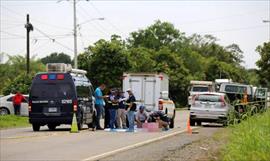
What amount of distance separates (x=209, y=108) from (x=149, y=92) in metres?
2.99

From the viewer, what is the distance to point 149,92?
100 ft

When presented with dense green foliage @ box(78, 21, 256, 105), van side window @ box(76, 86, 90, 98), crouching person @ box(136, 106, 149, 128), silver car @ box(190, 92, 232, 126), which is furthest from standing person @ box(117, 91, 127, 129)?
dense green foliage @ box(78, 21, 256, 105)

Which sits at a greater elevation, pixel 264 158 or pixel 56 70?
pixel 56 70

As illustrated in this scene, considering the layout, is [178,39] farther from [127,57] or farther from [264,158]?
[264,158]

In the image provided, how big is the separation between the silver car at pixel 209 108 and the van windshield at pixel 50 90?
7.80 m

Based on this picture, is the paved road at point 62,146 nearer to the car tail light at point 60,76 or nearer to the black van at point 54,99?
the black van at point 54,99

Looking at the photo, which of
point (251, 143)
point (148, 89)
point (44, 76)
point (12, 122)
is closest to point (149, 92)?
point (148, 89)

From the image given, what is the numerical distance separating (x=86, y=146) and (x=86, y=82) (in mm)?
9948

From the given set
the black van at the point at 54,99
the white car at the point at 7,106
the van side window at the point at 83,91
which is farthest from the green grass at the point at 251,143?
the white car at the point at 7,106

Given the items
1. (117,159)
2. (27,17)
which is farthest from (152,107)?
(27,17)

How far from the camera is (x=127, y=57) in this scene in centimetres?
6050

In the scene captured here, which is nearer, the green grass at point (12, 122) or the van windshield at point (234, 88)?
the green grass at point (12, 122)

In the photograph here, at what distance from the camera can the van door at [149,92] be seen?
3010 centimetres

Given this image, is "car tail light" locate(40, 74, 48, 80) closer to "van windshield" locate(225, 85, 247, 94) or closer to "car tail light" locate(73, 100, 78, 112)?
"car tail light" locate(73, 100, 78, 112)
